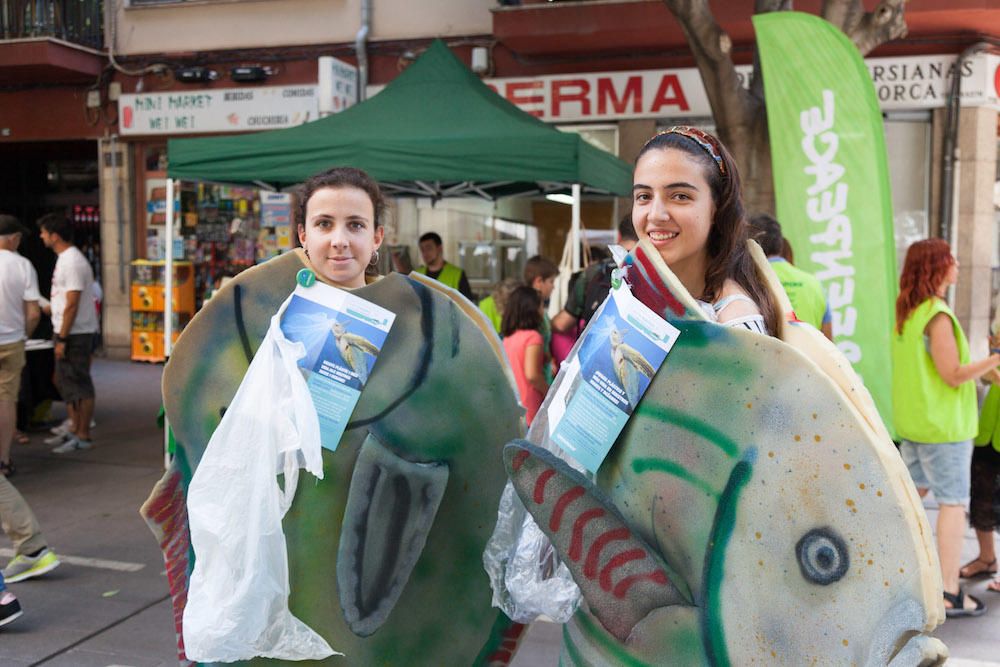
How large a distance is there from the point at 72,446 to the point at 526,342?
417 cm

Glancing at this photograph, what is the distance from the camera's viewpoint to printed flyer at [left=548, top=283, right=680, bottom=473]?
5.72ft

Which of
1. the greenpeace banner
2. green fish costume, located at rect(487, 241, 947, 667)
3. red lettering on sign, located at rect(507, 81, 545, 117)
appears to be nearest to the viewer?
green fish costume, located at rect(487, 241, 947, 667)

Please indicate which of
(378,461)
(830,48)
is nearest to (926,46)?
(830,48)

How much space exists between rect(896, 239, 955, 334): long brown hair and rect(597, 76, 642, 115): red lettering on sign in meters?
6.68

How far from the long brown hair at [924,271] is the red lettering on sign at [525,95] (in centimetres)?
717

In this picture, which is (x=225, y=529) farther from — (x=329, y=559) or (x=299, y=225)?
(x=299, y=225)

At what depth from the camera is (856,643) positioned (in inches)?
59.6

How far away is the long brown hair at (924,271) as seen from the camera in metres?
4.35

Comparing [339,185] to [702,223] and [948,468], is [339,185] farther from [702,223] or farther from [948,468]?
[948,468]

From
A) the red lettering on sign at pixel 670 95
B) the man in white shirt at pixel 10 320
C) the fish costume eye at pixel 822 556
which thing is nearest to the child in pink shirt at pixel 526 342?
the man in white shirt at pixel 10 320

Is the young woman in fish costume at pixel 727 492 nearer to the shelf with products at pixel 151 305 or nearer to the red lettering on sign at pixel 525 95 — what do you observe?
the red lettering on sign at pixel 525 95

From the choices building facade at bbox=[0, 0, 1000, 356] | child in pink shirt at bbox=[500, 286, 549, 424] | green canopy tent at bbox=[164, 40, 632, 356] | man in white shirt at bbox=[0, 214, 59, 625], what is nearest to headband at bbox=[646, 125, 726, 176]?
child in pink shirt at bbox=[500, 286, 549, 424]

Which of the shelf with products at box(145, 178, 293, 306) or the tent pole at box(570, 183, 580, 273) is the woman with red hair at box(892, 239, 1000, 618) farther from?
the shelf with products at box(145, 178, 293, 306)

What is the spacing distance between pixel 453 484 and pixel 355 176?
0.83 m
